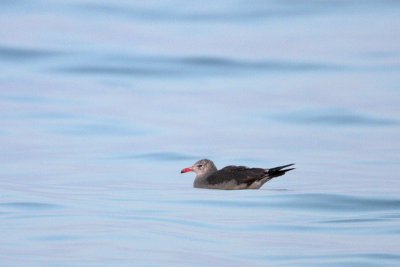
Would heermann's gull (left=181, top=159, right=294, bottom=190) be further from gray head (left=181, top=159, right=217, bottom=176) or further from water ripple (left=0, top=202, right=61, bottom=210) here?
water ripple (left=0, top=202, right=61, bottom=210)

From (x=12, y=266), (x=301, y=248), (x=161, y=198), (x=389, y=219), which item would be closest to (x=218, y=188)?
(x=161, y=198)

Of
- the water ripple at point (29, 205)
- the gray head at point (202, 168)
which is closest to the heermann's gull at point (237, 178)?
the gray head at point (202, 168)

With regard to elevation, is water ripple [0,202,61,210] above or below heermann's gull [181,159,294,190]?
below

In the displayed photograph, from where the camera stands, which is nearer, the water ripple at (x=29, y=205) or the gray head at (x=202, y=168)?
the water ripple at (x=29, y=205)

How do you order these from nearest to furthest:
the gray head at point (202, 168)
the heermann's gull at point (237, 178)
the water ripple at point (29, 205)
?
the water ripple at point (29, 205)
the heermann's gull at point (237, 178)
the gray head at point (202, 168)

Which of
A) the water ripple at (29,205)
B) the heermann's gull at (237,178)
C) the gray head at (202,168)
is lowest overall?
the water ripple at (29,205)

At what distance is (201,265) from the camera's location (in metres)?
9.95

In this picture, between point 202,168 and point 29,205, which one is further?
point 202,168

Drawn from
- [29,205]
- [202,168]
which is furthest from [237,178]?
[29,205]

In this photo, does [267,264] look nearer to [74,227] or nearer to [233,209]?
[74,227]

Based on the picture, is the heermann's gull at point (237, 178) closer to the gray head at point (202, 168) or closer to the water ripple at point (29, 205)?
the gray head at point (202, 168)

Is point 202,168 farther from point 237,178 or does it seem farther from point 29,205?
point 29,205

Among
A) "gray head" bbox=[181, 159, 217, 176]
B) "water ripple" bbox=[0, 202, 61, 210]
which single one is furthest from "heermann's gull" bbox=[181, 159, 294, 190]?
"water ripple" bbox=[0, 202, 61, 210]

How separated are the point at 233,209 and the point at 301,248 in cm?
228
